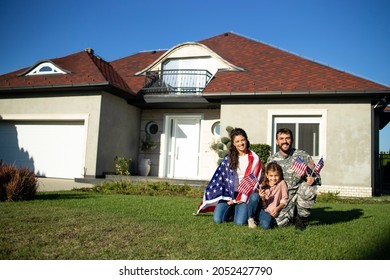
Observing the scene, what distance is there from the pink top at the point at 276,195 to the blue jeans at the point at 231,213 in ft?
1.14

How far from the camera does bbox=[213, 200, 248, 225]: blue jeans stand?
4574 mm

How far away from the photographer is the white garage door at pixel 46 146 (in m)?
12.8

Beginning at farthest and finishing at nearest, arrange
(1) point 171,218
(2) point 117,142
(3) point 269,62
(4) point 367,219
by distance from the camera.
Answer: (3) point 269,62
(2) point 117,142
(4) point 367,219
(1) point 171,218

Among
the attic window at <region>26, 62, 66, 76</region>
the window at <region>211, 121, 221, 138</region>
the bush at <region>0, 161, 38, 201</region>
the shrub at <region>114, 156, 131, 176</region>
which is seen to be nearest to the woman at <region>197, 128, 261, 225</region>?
the bush at <region>0, 161, 38, 201</region>

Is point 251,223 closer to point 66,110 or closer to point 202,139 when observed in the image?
point 202,139

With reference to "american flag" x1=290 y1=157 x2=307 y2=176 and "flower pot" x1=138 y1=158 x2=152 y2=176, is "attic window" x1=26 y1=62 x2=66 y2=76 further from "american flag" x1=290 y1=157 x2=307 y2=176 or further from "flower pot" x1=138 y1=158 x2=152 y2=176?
"american flag" x1=290 y1=157 x2=307 y2=176

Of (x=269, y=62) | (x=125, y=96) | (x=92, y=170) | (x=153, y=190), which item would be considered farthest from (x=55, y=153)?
(x=269, y=62)

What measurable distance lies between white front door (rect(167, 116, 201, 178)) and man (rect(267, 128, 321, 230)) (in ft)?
29.9

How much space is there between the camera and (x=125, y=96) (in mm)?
13250

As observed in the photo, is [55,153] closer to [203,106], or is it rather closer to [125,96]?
[125,96]

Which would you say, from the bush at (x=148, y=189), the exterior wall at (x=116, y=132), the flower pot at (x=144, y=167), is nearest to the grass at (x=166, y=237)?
the bush at (x=148, y=189)

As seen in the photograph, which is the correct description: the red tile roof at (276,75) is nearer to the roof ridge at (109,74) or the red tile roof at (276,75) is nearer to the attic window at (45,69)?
the roof ridge at (109,74)

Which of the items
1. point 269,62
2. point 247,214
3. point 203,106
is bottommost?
point 247,214
